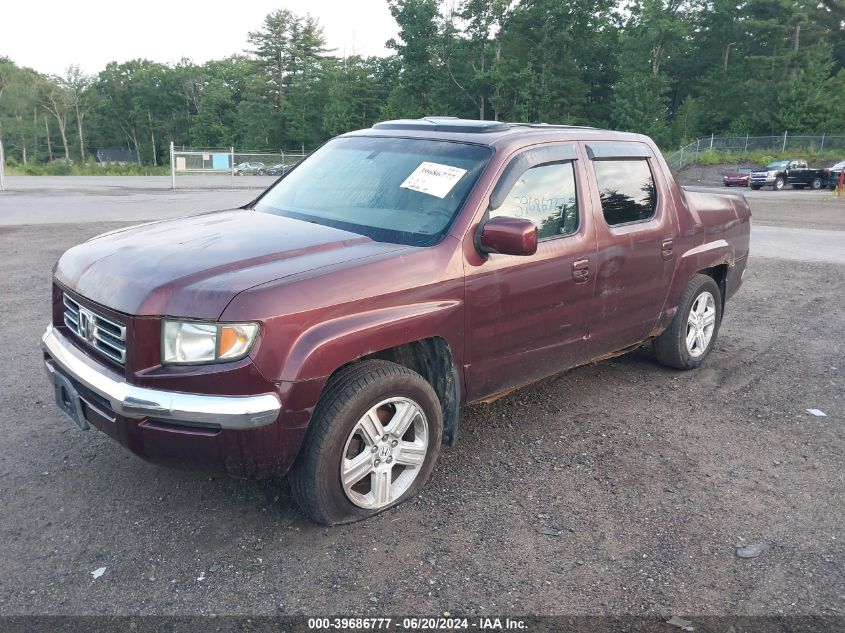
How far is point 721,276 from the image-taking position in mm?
5992

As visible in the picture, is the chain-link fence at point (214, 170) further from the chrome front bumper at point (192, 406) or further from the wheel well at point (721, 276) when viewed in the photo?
the chrome front bumper at point (192, 406)

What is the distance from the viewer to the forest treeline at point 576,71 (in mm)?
56656

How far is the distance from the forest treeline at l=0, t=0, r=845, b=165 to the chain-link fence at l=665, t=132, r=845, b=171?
5763 mm

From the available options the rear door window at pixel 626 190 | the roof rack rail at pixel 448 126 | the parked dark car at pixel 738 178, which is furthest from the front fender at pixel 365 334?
the parked dark car at pixel 738 178

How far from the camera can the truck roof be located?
4039 mm

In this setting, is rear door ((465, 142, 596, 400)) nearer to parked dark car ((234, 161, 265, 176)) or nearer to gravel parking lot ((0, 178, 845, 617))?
gravel parking lot ((0, 178, 845, 617))

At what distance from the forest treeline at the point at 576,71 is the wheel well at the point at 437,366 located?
5728 centimetres

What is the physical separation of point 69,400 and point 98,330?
1.34 feet

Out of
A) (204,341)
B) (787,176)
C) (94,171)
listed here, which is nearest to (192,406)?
(204,341)

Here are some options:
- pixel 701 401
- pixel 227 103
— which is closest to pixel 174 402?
pixel 701 401

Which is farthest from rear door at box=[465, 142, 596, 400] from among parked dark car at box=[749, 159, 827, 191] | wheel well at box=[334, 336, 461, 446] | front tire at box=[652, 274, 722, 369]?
parked dark car at box=[749, 159, 827, 191]

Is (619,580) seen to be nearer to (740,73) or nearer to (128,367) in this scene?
(128,367)

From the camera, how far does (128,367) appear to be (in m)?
2.95

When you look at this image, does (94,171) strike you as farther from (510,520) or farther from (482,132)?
(510,520)
